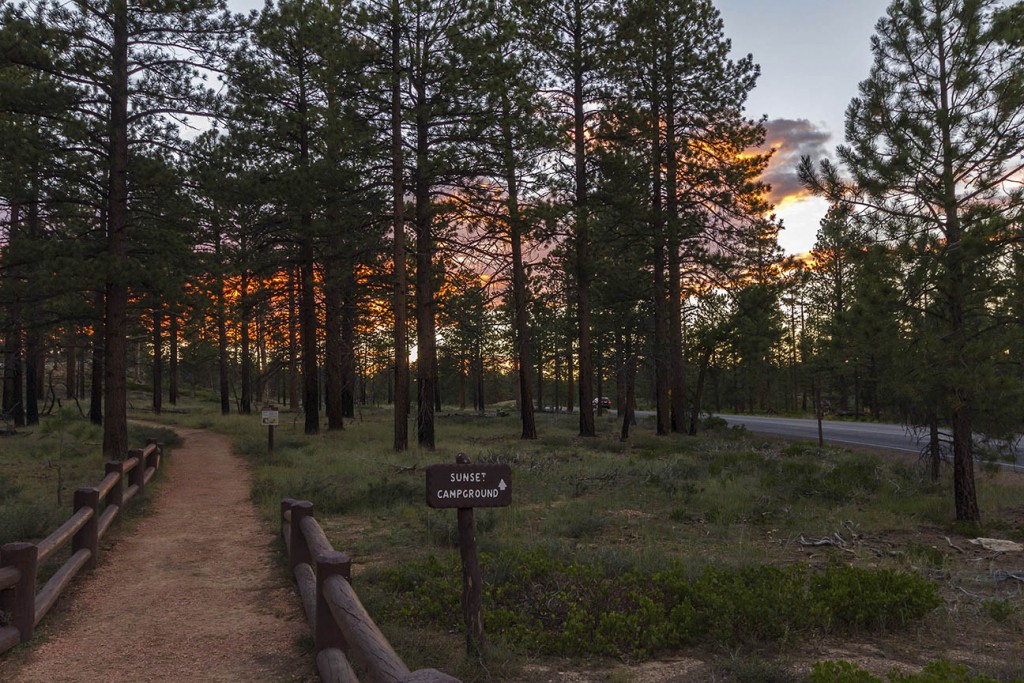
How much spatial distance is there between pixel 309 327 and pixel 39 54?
11.1 m

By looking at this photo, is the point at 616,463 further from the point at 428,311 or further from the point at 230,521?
the point at 230,521

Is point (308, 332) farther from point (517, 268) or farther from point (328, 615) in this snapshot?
point (328, 615)

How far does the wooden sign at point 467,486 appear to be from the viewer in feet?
16.3

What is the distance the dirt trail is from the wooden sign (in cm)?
168

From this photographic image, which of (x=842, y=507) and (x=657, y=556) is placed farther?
(x=842, y=507)

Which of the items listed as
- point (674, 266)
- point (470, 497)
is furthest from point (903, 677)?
point (674, 266)

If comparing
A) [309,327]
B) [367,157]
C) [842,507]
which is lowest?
[842,507]

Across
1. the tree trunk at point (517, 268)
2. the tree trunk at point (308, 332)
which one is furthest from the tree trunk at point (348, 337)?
the tree trunk at point (517, 268)

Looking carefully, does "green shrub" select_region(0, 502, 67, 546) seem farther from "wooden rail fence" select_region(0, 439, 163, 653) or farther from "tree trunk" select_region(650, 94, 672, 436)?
"tree trunk" select_region(650, 94, 672, 436)

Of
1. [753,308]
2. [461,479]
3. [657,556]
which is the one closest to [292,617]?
[461,479]

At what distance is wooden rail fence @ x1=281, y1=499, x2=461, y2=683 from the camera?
3.36m

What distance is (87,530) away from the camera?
25.4 feet

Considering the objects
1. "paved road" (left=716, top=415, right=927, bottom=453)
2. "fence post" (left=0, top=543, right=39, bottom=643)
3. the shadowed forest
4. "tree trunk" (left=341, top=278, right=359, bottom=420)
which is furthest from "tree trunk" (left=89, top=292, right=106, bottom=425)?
"paved road" (left=716, top=415, right=927, bottom=453)

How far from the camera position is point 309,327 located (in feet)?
74.9
